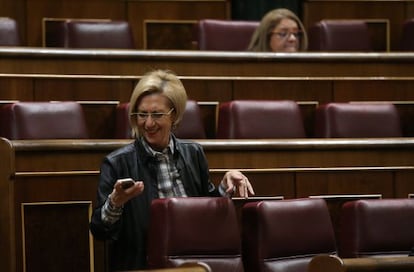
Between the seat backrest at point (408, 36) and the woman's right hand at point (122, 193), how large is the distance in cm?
73

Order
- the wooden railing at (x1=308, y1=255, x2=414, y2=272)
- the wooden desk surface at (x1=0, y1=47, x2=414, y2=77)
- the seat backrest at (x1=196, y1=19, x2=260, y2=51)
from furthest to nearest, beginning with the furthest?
the seat backrest at (x1=196, y1=19, x2=260, y2=51), the wooden desk surface at (x1=0, y1=47, x2=414, y2=77), the wooden railing at (x1=308, y1=255, x2=414, y2=272)

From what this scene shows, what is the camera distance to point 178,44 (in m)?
1.39

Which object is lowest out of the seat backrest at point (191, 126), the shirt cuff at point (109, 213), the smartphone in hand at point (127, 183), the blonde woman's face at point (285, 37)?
the shirt cuff at point (109, 213)

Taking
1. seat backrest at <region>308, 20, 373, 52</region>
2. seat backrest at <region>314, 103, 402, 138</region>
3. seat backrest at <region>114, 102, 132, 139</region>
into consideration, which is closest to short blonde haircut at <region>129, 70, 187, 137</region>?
seat backrest at <region>114, 102, 132, 139</region>

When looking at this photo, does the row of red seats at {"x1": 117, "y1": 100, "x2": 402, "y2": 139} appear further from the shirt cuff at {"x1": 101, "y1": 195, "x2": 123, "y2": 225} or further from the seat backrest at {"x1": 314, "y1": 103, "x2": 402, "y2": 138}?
the shirt cuff at {"x1": 101, "y1": 195, "x2": 123, "y2": 225}

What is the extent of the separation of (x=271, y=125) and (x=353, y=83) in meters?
0.16

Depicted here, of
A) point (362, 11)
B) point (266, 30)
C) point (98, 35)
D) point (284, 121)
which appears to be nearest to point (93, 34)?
point (98, 35)

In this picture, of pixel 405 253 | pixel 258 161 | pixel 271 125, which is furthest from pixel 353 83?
pixel 405 253

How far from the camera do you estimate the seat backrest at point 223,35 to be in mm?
1293

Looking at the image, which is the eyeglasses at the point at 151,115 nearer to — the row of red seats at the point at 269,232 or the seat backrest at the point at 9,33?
the row of red seats at the point at 269,232

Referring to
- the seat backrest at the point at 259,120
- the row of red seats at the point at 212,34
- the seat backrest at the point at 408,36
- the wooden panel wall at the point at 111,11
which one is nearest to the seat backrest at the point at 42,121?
the seat backrest at the point at 259,120

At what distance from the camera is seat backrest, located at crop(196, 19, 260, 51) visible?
129 cm

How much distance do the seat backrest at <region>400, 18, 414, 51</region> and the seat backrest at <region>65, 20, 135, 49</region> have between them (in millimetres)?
382

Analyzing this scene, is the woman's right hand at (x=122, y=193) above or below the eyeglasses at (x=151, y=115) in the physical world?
below
